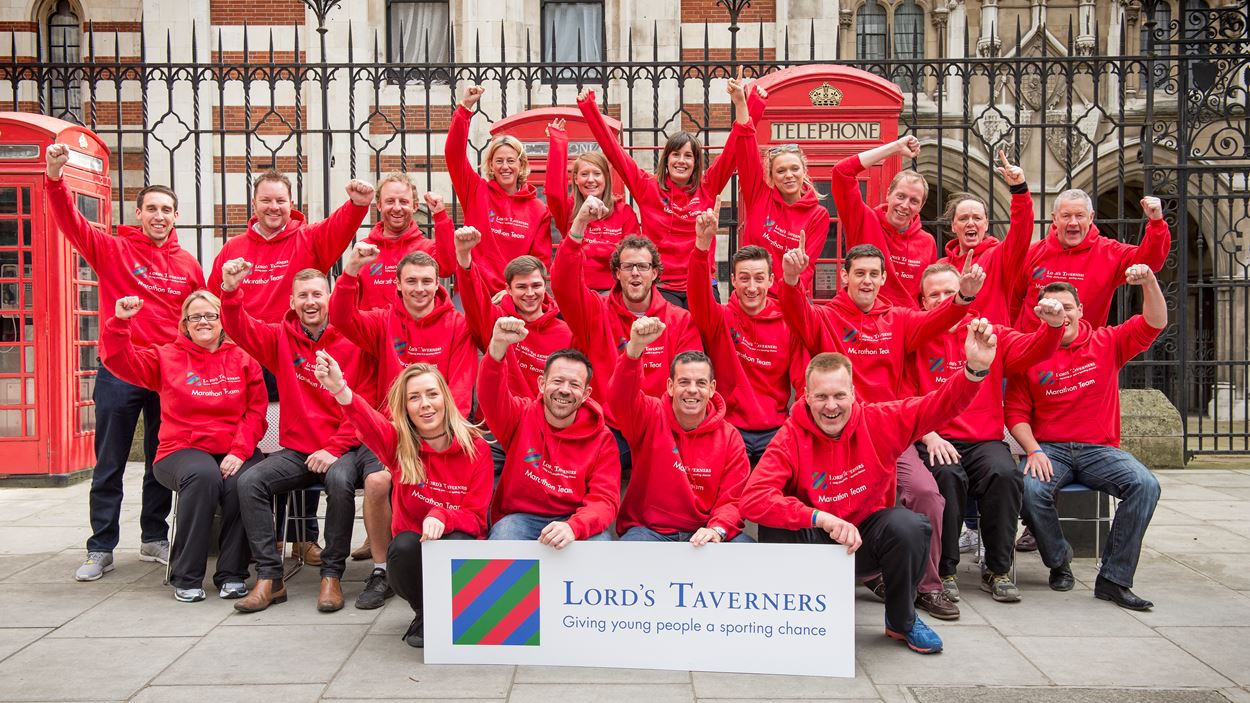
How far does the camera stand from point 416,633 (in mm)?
4609

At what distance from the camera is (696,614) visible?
4.25m

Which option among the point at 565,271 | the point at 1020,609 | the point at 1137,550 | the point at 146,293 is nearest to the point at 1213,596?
the point at 1137,550

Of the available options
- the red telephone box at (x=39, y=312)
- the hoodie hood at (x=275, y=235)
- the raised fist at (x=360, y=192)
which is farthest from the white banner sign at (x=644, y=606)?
the red telephone box at (x=39, y=312)

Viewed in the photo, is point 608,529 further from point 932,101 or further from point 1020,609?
point 932,101

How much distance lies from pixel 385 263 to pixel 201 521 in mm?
1853

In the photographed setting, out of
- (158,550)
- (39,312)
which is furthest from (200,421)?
(39,312)

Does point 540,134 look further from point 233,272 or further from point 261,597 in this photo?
point 261,597

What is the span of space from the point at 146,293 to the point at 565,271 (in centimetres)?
257

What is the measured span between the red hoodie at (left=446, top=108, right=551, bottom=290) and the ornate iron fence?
5.92 ft

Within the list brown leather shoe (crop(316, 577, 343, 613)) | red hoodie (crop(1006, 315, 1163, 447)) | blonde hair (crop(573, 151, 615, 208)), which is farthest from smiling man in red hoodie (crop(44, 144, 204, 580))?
red hoodie (crop(1006, 315, 1163, 447))

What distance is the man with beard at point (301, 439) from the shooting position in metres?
5.23

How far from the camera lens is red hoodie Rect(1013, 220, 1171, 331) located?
6.04m

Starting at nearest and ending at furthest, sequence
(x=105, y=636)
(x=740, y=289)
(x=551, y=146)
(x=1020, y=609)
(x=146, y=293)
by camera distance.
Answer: (x=105, y=636)
(x=1020, y=609)
(x=740, y=289)
(x=146, y=293)
(x=551, y=146)

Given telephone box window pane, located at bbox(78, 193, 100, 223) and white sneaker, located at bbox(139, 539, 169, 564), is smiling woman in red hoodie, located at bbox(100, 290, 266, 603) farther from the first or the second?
telephone box window pane, located at bbox(78, 193, 100, 223)
